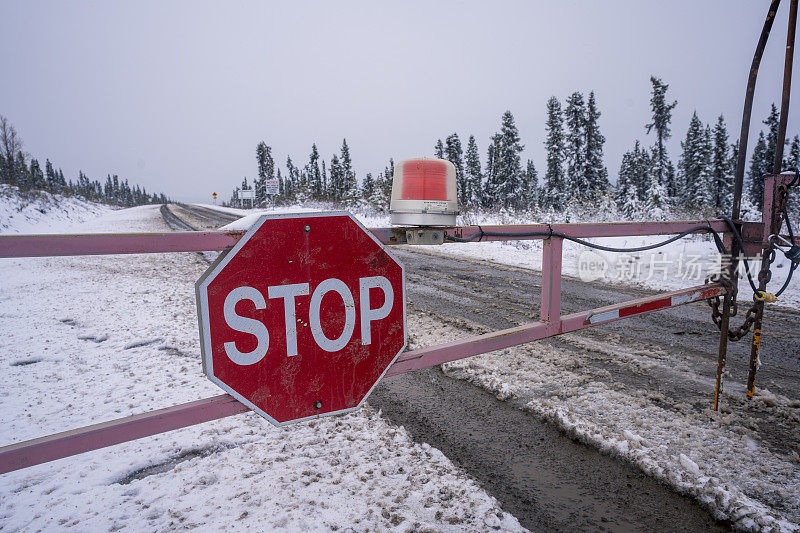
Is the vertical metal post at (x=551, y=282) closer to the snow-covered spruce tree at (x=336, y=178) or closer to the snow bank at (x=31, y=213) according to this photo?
the snow bank at (x=31, y=213)

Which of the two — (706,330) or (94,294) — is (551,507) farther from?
(94,294)

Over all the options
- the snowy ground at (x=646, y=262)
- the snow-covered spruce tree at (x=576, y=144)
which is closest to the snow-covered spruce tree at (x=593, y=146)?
the snow-covered spruce tree at (x=576, y=144)

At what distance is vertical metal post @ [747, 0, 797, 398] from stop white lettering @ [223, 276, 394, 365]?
293 cm

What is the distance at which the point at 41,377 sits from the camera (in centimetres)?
355

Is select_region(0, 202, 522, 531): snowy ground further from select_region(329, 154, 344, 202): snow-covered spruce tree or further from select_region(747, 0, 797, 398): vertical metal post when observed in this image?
A: select_region(329, 154, 344, 202): snow-covered spruce tree

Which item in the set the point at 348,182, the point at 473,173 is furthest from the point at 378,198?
the point at 473,173

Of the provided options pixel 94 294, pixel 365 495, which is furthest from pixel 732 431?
pixel 94 294

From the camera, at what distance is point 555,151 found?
44719mm

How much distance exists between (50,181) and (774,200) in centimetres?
14984

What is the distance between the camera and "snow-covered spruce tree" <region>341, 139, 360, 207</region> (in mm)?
46875

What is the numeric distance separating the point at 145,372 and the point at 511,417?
315cm

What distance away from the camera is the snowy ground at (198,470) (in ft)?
6.31

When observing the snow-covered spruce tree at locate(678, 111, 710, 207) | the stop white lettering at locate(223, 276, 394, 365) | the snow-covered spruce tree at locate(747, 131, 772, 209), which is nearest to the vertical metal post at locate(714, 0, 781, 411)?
the stop white lettering at locate(223, 276, 394, 365)

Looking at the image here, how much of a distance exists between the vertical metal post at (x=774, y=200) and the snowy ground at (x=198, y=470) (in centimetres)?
246
